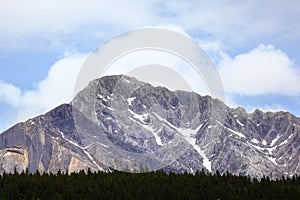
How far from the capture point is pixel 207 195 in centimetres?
1347

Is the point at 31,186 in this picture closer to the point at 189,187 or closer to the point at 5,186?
the point at 5,186

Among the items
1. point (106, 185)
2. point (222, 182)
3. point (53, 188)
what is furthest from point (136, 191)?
point (222, 182)

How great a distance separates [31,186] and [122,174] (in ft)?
12.6

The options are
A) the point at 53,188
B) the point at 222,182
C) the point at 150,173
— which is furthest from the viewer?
the point at 150,173

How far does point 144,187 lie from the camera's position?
13914 millimetres

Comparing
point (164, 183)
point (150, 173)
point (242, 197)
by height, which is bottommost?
point (242, 197)

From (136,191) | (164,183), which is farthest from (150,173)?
(136,191)

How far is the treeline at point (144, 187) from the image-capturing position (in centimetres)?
1332

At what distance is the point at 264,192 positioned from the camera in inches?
543

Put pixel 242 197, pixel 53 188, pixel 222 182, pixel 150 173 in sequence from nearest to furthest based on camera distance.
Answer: pixel 242 197 < pixel 53 188 < pixel 222 182 < pixel 150 173

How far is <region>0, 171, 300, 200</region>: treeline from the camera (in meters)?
13.3

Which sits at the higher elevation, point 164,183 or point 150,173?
point 150,173

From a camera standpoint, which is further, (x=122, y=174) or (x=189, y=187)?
(x=122, y=174)

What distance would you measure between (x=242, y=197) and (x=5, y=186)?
21.2 feet
